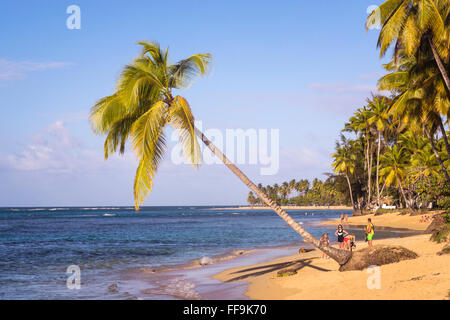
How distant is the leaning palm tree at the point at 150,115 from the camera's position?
11.0 m

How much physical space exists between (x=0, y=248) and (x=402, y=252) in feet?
101

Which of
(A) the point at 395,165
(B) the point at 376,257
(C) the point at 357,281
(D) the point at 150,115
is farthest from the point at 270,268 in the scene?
(A) the point at 395,165

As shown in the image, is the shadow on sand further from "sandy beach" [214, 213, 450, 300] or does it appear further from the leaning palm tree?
the leaning palm tree

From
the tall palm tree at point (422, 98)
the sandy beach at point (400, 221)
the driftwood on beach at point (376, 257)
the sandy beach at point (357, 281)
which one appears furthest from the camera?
the sandy beach at point (400, 221)

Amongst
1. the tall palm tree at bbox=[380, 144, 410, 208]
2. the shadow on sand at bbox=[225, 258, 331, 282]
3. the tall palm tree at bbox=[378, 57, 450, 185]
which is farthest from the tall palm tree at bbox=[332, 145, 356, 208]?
the shadow on sand at bbox=[225, 258, 331, 282]

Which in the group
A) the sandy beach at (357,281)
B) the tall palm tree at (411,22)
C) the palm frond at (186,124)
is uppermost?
the tall palm tree at (411,22)

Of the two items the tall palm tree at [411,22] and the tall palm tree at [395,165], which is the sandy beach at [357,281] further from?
the tall palm tree at [395,165]

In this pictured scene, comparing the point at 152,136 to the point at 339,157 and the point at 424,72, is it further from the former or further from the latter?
the point at 339,157

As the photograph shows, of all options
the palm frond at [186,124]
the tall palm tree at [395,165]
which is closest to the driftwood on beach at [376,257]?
the palm frond at [186,124]

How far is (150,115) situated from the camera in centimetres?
1109

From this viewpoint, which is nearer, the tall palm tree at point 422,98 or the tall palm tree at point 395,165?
the tall palm tree at point 422,98

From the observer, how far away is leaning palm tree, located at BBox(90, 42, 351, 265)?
1103cm

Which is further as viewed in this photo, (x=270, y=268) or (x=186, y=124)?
(x=270, y=268)

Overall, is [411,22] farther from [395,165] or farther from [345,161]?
[345,161]
